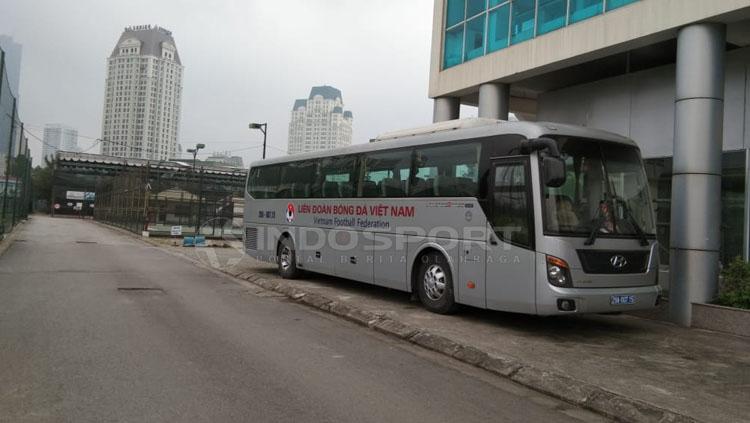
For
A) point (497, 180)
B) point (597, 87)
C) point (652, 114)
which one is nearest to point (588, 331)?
point (497, 180)

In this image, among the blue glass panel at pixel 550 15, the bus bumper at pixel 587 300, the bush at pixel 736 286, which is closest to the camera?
the bus bumper at pixel 587 300

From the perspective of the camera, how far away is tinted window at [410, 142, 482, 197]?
879cm

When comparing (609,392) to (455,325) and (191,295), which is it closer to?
(455,325)

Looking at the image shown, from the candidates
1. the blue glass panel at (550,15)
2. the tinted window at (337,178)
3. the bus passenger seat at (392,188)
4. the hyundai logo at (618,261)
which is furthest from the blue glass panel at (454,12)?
the hyundai logo at (618,261)

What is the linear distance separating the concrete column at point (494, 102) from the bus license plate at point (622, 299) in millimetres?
7708

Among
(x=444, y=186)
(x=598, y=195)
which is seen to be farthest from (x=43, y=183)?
(x=598, y=195)

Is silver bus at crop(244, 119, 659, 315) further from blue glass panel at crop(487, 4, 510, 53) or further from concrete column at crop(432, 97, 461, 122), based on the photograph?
concrete column at crop(432, 97, 461, 122)

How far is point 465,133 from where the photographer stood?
909 centimetres

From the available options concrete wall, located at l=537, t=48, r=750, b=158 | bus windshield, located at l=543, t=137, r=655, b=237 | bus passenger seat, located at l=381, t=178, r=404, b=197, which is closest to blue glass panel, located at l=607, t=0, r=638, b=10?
concrete wall, located at l=537, t=48, r=750, b=158

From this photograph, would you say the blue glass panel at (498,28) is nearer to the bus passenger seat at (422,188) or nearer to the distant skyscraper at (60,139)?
the bus passenger seat at (422,188)

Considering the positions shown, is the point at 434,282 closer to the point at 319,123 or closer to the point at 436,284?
the point at 436,284

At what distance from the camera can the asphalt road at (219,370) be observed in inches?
182

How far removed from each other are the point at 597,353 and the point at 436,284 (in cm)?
298

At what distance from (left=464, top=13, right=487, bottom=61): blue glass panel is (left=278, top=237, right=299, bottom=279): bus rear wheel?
7069 mm
